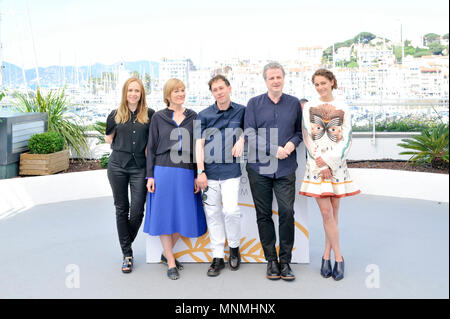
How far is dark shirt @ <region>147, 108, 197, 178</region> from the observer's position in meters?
3.02

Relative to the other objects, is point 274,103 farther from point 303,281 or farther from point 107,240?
point 107,240

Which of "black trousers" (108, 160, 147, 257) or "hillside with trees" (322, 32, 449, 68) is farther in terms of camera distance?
"hillside with trees" (322, 32, 449, 68)

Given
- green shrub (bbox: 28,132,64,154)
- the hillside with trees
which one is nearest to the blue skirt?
green shrub (bbox: 28,132,64,154)

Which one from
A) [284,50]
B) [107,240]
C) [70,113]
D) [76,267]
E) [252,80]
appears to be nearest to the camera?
[76,267]

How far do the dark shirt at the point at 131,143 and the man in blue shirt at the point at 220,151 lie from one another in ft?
1.33

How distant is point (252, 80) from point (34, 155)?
23.4 ft

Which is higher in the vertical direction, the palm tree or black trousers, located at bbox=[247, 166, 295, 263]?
the palm tree

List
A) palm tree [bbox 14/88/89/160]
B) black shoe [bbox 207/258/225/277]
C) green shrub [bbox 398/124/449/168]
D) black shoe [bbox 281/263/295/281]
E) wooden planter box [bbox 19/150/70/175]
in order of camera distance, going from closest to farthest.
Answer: black shoe [bbox 281/263/295/281] < black shoe [bbox 207/258/225/277] < green shrub [bbox 398/124/449/168] < wooden planter box [bbox 19/150/70/175] < palm tree [bbox 14/88/89/160]

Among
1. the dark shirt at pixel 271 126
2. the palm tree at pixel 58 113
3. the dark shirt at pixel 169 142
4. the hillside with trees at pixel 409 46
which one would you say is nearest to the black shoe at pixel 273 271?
the dark shirt at pixel 271 126

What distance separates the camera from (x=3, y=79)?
788 cm

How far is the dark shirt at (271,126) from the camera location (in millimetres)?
2953

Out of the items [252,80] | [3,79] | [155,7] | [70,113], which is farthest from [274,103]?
[155,7]

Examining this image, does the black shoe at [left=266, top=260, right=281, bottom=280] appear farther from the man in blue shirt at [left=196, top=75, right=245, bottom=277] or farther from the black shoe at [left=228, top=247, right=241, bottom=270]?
the man in blue shirt at [left=196, top=75, right=245, bottom=277]

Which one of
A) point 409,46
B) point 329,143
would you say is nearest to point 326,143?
point 329,143
